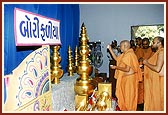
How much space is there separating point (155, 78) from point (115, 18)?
7.72ft

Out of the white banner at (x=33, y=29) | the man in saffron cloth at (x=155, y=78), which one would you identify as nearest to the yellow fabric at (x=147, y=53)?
the man in saffron cloth at (x=155, y=78)

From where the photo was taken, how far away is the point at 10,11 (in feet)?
4.19

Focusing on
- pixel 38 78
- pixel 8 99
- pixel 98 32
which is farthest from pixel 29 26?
pixel 98 32

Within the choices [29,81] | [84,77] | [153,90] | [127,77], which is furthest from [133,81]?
[29,81]

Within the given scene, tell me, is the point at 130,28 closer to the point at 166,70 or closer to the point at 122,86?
the point at 122,86

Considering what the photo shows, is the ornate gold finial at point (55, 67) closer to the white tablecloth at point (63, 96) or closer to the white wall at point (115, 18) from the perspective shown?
the white tablecloth at point (63, 96)

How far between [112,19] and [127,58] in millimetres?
2184

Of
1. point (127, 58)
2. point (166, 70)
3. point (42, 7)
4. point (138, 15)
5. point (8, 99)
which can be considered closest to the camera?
point (8, 99)

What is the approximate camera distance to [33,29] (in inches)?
38.4

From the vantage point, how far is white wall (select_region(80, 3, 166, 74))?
4301 millimetres

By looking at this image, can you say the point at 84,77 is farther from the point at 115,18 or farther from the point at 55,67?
the point at 115,18

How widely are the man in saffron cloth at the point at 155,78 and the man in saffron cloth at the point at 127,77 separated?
0.13 m

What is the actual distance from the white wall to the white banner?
10.8 feet

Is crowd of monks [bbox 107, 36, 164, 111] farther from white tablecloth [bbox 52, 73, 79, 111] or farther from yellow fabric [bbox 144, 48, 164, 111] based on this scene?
white tablecloth [bbox 52, 73, 79, 111]
